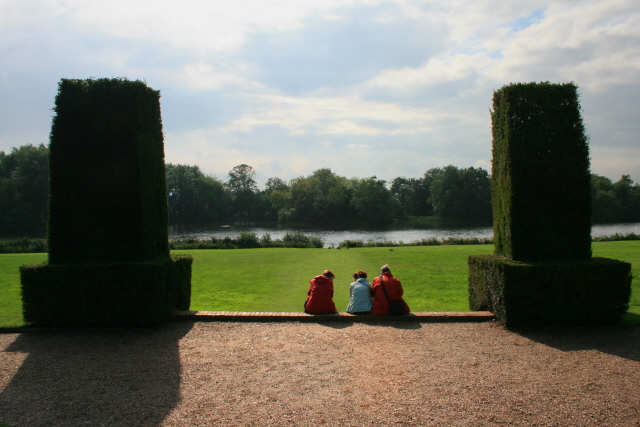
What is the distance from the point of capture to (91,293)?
6980 millimetres

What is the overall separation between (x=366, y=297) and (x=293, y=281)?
18.6ft

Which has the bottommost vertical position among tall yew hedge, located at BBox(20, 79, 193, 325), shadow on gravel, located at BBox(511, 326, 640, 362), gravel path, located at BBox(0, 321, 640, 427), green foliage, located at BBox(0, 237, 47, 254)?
gravel path, located at BBox(0, 321, 640, 427)

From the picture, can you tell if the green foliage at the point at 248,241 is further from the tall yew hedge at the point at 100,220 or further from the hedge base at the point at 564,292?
the hedge base at the point at 564,292

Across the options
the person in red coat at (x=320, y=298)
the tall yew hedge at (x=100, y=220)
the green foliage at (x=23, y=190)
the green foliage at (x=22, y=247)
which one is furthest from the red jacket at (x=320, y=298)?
the green foliage at (x=23, y=190)


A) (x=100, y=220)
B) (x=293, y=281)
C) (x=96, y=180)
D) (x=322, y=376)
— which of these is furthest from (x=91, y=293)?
(x=293, y=281)

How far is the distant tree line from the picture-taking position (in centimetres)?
5556

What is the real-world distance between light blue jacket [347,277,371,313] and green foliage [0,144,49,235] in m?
49.3

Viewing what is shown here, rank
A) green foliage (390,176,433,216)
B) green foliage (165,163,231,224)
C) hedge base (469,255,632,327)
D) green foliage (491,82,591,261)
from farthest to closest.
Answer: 1. green foliage (390,176,433,216)
2. green foliage (165,163,231,224)
3. green foliage (491,82,591,261)
4. hedge base (469,255,632,327)

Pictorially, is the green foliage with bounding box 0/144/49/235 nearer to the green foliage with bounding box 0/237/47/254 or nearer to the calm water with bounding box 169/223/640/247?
the calm water with bounding box 169/223/640/247

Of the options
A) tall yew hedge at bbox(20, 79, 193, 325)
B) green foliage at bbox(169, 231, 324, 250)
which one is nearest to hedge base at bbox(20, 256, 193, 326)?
tall yew hedge at bbox(20, 79, 193, 325)

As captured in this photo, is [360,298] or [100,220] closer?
[100,220]

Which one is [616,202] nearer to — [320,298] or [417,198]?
[417,198]

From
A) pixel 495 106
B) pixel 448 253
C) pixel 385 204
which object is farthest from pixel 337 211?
pixel 495 106

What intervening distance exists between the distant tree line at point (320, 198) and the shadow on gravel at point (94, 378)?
53.9 m
